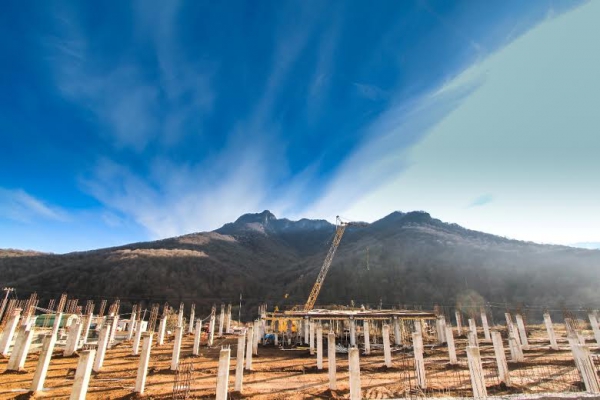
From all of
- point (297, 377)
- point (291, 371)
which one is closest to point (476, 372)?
point (297, 377)

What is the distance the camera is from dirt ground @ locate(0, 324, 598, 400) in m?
14.1

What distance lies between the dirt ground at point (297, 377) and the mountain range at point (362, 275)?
34.8 meters

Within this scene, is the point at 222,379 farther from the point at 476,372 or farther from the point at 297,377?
the point at 476,372

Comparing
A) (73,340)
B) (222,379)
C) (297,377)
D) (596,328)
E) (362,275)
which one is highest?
(362,275)

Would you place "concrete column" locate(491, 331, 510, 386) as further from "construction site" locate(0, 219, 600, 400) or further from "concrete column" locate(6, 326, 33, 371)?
"concrete column" locate(6, 326, 33, 371)

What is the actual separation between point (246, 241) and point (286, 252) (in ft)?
56.2

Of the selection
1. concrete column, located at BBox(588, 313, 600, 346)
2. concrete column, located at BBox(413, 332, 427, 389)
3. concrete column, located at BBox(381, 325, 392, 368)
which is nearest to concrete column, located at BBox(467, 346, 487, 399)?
concrete column, located at BBox(413, 332, 427, 389)

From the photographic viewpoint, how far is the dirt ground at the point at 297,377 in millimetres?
14109

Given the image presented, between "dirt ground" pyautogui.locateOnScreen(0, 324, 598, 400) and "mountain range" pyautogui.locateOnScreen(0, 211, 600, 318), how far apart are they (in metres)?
34.8

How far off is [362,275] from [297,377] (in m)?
65.0

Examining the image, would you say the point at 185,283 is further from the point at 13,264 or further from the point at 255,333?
the point at 255,333

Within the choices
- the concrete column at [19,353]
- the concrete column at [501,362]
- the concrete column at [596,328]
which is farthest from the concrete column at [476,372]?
the concrete column at [19,353]

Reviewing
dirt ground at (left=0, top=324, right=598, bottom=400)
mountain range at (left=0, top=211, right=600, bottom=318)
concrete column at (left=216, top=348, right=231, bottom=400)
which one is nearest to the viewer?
concrete column at (left=216, top=348, right=231, bottom=400)

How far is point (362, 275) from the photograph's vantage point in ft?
264
